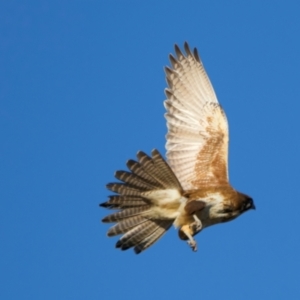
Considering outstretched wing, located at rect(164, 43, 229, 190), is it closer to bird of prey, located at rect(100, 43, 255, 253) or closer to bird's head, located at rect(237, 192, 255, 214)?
bird of prey, located at rect(100, 43, 255, 253)

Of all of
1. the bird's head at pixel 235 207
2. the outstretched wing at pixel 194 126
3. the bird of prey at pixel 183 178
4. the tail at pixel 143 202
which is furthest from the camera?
the outstretched wing at pixel 194 126

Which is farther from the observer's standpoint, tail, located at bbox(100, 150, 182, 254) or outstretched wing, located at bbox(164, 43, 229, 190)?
outstretched wing, located at bbox(164, 43, 229, 190)

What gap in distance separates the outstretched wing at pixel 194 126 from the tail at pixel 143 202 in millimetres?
959

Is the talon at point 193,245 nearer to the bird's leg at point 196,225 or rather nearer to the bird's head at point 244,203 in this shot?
the bird's leg at point 196,225

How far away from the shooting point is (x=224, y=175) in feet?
40.2

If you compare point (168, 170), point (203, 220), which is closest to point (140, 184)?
point (168, 170)

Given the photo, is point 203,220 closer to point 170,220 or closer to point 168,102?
point 170,220

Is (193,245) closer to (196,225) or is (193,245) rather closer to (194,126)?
(196,225)

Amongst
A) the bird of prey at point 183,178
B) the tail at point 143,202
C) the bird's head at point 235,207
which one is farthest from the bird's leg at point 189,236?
the bird's head at point 235,207

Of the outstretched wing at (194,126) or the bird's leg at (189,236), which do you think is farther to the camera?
the outstretched wing at (194,126)

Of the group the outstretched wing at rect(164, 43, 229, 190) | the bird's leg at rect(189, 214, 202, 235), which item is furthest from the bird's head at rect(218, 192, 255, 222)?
the outstretched wing at rect(164, 43, 229, 190)

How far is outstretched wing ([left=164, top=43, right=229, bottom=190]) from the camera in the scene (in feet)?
40.6

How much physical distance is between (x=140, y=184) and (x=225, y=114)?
2.97m

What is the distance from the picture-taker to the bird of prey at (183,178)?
10812 millimetres
